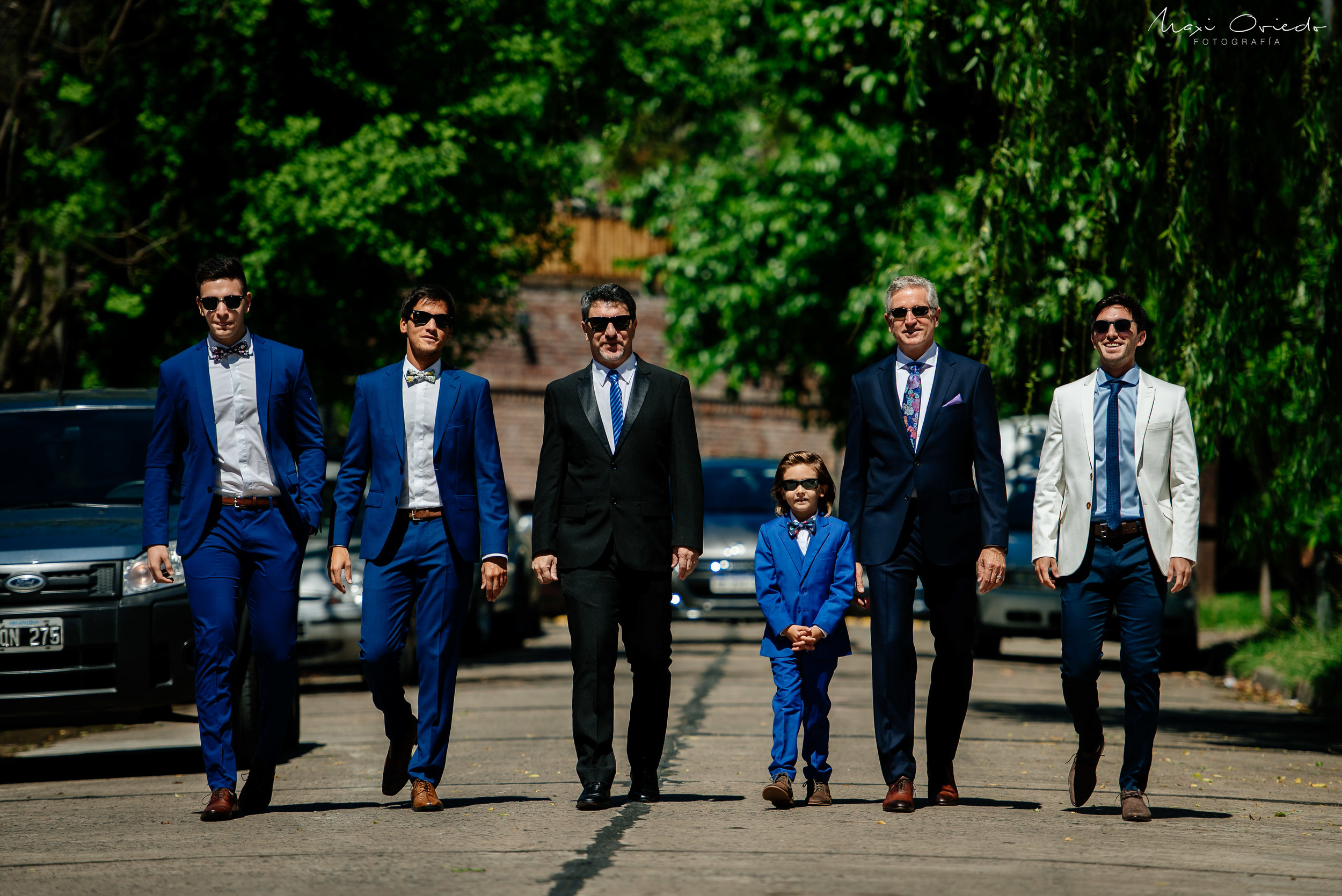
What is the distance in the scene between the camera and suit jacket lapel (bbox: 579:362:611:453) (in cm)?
727

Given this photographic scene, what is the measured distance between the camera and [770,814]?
7.02 m

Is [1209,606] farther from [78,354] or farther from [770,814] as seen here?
[770,814]

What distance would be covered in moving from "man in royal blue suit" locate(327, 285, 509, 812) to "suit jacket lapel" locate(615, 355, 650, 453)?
1.65ft

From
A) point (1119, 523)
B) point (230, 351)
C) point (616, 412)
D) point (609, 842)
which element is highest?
point (230, 351)

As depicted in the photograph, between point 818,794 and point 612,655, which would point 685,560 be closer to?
point 612,655

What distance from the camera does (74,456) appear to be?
978 centimetres

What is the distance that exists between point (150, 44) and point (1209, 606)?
14522 mm

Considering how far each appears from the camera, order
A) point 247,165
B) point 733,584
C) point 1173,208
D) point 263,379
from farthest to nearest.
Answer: point 733,584 < point 247,165 < point 1173,208 < point 263,379

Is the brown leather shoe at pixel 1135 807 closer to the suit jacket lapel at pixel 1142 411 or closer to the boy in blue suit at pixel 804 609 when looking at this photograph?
the boy in blue suit at pixel 804 609

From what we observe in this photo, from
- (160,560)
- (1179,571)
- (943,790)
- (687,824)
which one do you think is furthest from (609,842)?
(1179,571)

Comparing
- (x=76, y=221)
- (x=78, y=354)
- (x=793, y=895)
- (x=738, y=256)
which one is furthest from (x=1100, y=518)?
(x=738, y=256)

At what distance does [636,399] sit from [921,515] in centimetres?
124

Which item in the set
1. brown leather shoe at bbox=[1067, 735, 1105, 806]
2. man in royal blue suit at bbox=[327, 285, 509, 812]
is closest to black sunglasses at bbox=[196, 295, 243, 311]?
man in royal blue suit at bbox=[327, 285, 509, 812]

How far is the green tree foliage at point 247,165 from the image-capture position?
15.8 m
